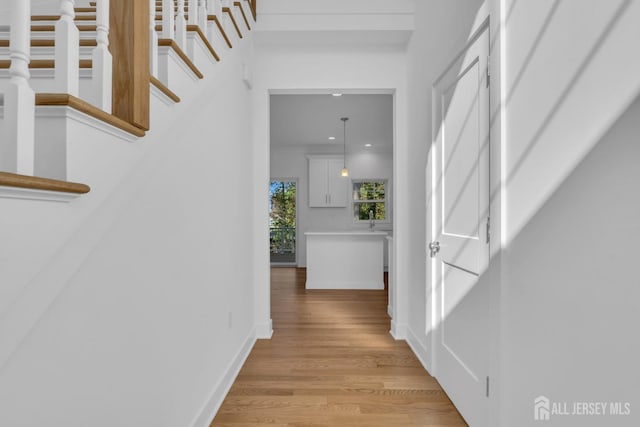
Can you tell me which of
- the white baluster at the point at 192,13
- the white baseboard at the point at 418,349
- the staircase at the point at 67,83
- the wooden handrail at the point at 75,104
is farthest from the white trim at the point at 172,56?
the white baseboard at the point at 418,349

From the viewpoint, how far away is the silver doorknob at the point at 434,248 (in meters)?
2.54

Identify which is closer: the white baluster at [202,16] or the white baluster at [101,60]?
the white baluster at [101,60]

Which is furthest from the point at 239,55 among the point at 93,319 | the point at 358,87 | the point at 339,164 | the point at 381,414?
the point at 339,164

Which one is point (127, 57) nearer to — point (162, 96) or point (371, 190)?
point (162, 96)

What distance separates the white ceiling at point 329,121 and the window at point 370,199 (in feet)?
2.64

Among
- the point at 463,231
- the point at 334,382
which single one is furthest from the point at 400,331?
the point at 463,231

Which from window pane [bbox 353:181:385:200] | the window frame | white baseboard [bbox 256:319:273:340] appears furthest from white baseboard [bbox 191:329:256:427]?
window pane [bbox 353:181:385:200]

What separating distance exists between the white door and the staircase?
142 centimetres

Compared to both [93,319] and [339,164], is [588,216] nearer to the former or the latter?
[93,319]

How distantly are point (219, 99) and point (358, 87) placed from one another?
5.20ft

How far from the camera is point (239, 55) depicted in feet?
9.13

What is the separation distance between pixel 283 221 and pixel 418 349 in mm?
6392

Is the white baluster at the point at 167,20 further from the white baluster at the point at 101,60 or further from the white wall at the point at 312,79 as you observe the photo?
the white wall at the point at 312,79

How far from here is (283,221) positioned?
904 centimetres
